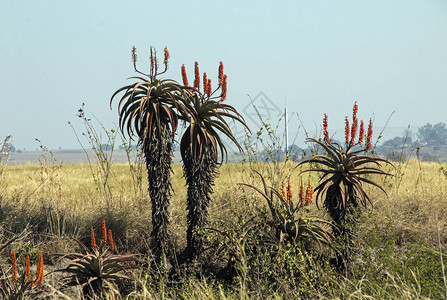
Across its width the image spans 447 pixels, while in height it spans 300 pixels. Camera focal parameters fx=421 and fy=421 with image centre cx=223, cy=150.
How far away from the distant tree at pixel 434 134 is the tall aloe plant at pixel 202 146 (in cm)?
17625

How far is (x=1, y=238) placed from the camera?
6.82 meters

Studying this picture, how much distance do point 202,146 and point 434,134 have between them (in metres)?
199

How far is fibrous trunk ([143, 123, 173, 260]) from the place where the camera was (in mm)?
5859

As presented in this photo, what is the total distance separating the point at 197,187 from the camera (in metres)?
6.16

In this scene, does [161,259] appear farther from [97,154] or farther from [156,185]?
[97,154]

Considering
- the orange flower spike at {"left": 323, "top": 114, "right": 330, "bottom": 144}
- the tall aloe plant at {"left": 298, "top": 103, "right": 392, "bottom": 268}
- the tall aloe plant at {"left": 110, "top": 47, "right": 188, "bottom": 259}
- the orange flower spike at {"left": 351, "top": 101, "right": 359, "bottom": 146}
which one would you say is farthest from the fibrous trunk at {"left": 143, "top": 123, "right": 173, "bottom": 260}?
the orange flower spike at {"left": 351, "top": 101, "right": 359, "bottom": 146}

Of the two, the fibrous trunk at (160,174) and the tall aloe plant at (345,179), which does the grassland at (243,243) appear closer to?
the tall aloe plant at (345,179)

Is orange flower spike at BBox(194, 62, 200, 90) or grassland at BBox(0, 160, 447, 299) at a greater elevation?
orange flower spike at BBox(194, 62, 200, 90)

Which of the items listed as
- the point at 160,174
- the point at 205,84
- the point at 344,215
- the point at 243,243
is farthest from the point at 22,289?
the point at 344,215

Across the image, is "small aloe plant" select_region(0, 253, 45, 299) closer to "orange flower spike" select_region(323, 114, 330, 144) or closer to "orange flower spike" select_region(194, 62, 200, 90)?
"orange flower spike" select_region(194, 62, 200, 90)

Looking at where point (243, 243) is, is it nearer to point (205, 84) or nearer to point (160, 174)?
point (160, 174)

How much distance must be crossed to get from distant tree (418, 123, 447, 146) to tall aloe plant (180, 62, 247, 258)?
176 meters

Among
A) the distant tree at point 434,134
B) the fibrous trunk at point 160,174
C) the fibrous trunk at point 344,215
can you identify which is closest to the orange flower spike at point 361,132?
Result: the fibrous trunk at point 344,215

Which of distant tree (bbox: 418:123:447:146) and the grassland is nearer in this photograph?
the grassland
